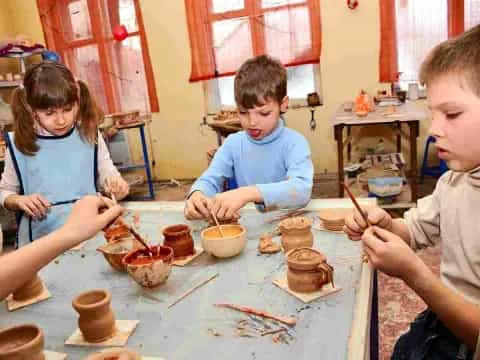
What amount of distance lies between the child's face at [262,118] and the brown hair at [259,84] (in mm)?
20

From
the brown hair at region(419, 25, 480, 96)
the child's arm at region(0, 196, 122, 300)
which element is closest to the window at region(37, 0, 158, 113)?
the child's arm at region(0, 196, 122, 300)

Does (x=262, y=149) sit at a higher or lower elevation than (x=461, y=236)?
higher

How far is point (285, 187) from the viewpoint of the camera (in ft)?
5.25

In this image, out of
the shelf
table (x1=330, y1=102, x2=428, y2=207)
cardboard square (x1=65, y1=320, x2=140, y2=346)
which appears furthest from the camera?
table (x1=330, y1=102, x2=428, y2=207)

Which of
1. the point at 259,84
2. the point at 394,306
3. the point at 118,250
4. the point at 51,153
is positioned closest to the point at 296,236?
the point at 118,250

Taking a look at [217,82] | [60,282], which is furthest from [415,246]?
[217,82]

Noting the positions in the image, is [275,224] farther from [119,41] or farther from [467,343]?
[119,41]

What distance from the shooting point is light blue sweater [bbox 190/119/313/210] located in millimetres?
1809

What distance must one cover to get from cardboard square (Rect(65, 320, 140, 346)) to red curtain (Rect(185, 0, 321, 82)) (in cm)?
435

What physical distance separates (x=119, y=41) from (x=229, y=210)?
4762mm

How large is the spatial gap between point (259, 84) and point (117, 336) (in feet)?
3.96

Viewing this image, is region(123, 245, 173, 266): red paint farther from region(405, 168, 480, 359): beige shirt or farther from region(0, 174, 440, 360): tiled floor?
region(0, 174, 440, 360): tiled floor

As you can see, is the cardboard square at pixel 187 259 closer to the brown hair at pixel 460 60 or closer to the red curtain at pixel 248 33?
the brown hair at pixel 460 60

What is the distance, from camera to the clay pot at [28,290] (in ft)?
3.64
